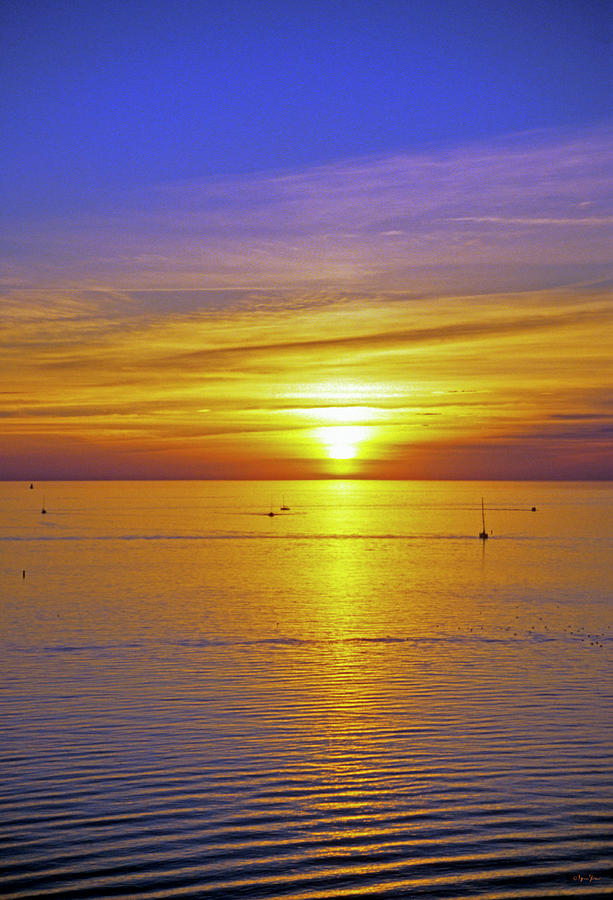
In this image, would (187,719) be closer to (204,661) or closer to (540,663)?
(204,661)

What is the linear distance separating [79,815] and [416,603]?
160 feet

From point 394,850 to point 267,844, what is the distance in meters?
2.80

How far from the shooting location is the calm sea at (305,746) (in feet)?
55.5

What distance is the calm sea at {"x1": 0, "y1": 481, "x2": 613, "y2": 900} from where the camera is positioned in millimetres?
16922

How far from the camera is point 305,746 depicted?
87.4 feet

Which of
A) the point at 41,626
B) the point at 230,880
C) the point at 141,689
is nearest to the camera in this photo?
the point at 230,880

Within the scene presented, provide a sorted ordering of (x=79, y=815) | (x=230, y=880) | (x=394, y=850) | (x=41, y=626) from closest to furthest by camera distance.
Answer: (x=230, y=880) → (x=394, y=850) → (x=79, y=815) → (x=41, y=626)

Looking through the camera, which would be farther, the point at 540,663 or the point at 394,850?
the point at 540,663

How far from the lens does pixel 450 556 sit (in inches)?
4503

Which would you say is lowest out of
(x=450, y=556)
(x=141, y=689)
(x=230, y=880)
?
(x=230, y=880)

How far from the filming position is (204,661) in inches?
1646

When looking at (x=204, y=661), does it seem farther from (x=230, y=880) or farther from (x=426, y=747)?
(x=230, y=880)

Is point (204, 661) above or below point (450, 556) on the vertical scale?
below

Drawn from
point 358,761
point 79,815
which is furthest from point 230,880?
point 358,761
